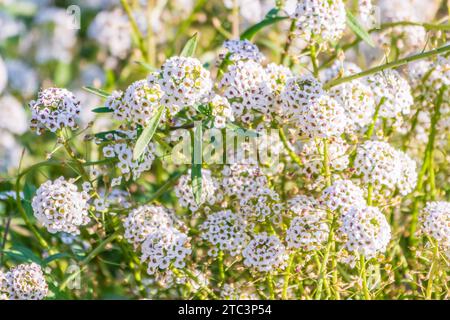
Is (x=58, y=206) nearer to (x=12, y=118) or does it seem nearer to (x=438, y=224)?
(x=438, y=224)

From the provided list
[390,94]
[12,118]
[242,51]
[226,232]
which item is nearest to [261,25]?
[242,51]

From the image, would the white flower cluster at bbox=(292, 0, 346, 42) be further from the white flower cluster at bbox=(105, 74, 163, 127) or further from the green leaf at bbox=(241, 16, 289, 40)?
the white flower cluster at bbox=(105, 74, 163, 127)

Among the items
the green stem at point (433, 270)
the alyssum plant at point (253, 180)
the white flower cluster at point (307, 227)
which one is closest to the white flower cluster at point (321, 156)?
the alyssum plant at point (253, 180)

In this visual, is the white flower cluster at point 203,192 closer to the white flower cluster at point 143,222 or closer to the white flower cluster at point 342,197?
the white flower cluster at point 143,222

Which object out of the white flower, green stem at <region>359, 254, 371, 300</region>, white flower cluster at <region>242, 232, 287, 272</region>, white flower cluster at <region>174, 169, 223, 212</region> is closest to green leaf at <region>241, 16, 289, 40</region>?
white flower cluster at <region>174, 169, 223, 212</region>

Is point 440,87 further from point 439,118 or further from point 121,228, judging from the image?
point 121,228

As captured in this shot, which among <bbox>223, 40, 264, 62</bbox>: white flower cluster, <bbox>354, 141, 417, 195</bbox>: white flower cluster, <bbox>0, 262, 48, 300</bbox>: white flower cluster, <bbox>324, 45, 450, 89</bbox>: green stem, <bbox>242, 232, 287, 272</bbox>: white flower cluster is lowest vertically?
<bbox>0, 262, 48, 300</bbox>: white flower cluster
